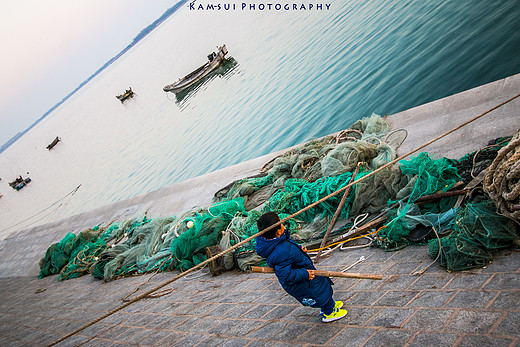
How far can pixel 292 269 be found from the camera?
287 centimetres

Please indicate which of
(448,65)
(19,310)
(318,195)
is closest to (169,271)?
(318,195)

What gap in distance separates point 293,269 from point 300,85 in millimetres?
16601

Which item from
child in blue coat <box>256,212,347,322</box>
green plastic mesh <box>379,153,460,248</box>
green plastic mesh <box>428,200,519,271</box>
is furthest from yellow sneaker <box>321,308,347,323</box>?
green plastic mesh <box>379,153,460,248</box>

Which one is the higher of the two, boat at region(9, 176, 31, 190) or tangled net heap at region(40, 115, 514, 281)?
boat at region(9, 176, 31, 190)

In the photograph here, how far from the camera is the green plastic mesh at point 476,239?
2.95 meters

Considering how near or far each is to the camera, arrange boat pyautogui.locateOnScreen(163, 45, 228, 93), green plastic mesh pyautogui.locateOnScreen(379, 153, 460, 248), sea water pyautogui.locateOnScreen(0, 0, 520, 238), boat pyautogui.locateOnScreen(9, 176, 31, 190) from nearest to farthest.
→ green plastic mesh pyautogui.locateOnScreen(379, 153, 460, 248) < sea water pyautogui.locateOnScreen(0, 0, 520, 238) < boat pyautogui.locateOnScreen(163, 45, 228, 93) < boat pyautogui.locateOnScreen(9, 176, 31, 190)

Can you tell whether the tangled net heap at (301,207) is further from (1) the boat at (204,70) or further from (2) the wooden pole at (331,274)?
(1) the boat at (204,70)

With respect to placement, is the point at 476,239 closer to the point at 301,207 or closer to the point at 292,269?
the point at 292,269

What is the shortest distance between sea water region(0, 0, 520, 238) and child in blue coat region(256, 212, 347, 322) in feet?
28.5

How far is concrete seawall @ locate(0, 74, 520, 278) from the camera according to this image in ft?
16.5

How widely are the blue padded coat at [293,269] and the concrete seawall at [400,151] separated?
306 centimetres

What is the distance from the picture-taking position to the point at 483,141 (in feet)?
15.6

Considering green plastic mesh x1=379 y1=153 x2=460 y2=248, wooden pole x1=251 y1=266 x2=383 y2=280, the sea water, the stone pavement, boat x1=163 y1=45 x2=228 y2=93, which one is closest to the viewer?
the stone pavement

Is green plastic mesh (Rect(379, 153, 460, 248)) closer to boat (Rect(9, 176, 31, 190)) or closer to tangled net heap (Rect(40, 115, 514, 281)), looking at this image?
tangled net heap (Rect(40, 115, 514, 281))
